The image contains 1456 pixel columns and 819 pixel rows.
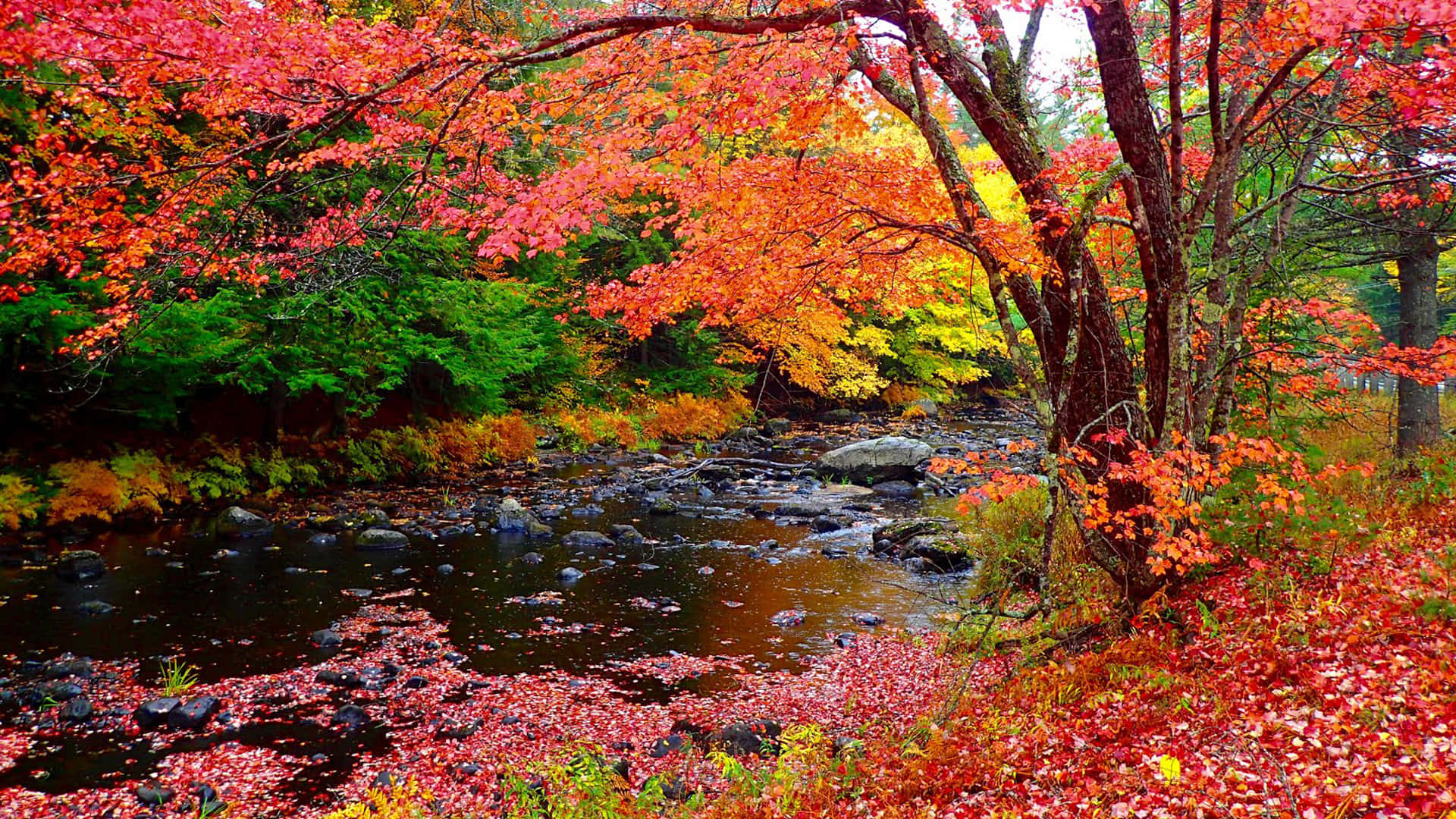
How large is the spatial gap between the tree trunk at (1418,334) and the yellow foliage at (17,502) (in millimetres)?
19071

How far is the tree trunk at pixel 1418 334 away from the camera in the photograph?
10.4 meters

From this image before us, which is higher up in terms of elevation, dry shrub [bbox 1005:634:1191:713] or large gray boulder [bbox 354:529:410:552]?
dry shrub [bbox 1005:634:1191:713]

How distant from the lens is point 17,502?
1145 centimetres

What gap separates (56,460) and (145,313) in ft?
13.3

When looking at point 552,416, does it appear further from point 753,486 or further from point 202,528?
point 202,528

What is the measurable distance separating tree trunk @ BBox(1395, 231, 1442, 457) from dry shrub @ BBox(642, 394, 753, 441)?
16038 millimetres

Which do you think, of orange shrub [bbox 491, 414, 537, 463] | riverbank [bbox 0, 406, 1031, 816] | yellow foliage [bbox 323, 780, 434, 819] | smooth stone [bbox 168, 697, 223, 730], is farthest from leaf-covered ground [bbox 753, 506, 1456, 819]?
orange shrub [bbox 491, 414, 537, 463]

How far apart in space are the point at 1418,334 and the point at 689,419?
17.8 metres

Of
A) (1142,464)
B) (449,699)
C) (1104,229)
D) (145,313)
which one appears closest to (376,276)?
(145,313)

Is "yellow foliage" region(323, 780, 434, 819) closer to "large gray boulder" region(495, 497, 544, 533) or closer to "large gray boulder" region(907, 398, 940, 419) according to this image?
"large gray boulder" region(495, 497, 544, 533)

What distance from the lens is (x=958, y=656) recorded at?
24.6ft

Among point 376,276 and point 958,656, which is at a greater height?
point 376,276

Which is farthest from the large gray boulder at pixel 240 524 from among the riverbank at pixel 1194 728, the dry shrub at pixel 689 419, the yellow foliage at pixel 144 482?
the dry shrub at pixel 689 419

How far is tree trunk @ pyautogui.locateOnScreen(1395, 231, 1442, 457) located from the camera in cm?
1041
